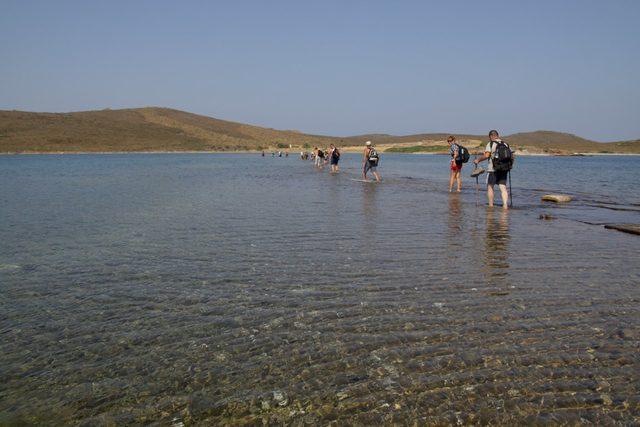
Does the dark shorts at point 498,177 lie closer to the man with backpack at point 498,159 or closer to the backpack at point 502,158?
the man with backpack at point 498,159

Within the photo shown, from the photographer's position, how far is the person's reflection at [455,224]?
38.4ft

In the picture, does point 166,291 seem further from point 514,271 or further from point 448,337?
point 514,271

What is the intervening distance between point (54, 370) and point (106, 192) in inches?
870

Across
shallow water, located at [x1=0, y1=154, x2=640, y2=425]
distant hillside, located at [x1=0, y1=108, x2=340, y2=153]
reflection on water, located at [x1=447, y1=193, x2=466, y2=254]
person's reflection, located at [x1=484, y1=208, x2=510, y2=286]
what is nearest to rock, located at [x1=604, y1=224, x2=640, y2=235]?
shallow water, located at [x1=0, y1=154, x2=640, y2=425]

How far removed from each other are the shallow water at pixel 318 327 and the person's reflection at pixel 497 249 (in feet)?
0.27

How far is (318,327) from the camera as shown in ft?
20.4

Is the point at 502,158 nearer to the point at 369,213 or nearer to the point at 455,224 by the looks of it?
the point at 455,224

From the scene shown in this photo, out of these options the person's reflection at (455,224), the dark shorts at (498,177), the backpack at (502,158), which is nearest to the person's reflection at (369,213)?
the person's reflection at (455,224)

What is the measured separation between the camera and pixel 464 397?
15.1 ft

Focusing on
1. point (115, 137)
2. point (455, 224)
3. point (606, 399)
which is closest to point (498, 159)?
point (455, 224)

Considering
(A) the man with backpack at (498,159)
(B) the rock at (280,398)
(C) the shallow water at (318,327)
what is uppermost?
(A) the man with backpack at (498,159)

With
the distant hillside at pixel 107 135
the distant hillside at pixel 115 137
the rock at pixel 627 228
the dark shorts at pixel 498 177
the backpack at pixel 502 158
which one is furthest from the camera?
the distant hillside at pixel 115 137

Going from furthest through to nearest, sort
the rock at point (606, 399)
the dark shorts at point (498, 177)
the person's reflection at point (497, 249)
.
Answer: the dark shorts at point (498, 177), the person's reflection at point (497, 249), the rock at point (606, 399)

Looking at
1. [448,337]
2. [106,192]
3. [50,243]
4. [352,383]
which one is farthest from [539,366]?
[106,192]
